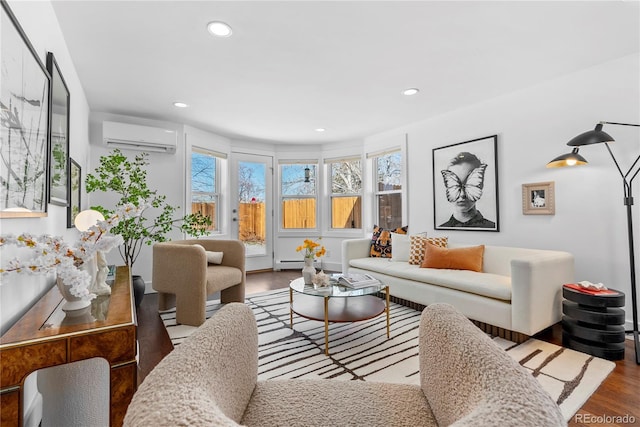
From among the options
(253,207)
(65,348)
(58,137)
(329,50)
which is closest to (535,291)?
(329,50)

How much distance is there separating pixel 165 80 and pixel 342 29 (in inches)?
70.8

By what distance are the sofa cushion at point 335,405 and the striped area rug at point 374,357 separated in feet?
3.35

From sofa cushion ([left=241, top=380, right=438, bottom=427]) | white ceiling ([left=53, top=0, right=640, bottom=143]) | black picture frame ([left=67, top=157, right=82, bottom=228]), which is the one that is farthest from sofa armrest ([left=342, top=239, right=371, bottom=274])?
sofa cushion ([left=241, top=380, right=438, bottom=427])

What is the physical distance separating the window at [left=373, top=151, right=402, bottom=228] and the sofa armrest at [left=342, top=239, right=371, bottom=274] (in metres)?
0.84

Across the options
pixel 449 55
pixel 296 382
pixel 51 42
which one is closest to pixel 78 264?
pixel 296 382

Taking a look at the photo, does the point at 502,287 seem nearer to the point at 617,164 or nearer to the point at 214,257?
the point at 617,164

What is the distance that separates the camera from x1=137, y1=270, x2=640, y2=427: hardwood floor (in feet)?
4.99

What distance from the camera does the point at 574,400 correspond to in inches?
65.0

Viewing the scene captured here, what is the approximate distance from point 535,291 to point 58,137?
11.4ft

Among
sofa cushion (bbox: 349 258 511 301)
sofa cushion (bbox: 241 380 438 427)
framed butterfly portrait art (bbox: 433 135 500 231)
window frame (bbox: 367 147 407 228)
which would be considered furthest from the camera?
window frame (bbox: 367 147 407 228)

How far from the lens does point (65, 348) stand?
1.07m

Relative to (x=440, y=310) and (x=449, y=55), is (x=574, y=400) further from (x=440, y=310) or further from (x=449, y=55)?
(x=449, y=55)

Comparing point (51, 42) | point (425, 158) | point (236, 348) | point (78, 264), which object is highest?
point (51, 42)

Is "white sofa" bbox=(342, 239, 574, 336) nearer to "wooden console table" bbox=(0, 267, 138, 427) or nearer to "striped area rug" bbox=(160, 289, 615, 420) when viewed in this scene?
"striped area rug" bbox=(160, 289, 615, 420)
